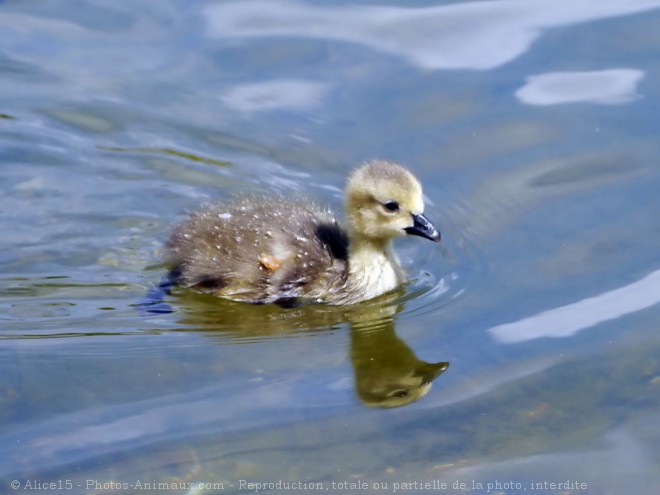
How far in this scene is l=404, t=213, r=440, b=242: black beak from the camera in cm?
543

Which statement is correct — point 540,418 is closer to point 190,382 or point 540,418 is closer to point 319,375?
point 319,375

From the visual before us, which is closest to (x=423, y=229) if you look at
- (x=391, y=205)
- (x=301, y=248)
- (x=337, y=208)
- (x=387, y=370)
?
(x=391, y=205)

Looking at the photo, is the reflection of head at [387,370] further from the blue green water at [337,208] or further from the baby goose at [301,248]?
the baby goose at [301,248]

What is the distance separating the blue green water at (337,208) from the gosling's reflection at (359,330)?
0.8 inches

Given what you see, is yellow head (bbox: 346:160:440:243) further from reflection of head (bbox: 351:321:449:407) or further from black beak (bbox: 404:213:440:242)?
reflection of head (bbox: 351:321:449:407)

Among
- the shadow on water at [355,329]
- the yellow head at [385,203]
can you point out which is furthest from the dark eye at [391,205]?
the shadow on water at [355,329]

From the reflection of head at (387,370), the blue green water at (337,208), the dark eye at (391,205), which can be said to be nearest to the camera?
the blue green water at (337,208)

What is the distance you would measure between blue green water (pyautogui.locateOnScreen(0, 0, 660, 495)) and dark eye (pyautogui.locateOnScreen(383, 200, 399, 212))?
43 centimetres

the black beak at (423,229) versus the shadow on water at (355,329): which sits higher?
the black beak at (423,229)

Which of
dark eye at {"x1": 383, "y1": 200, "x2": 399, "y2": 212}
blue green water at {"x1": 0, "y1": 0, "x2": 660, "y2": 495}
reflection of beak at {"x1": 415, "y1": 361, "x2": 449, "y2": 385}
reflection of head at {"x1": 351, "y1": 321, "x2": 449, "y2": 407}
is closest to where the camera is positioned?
blue green water at {"x1": 0, "y1": 0, "x2": 660, "y2": 495}

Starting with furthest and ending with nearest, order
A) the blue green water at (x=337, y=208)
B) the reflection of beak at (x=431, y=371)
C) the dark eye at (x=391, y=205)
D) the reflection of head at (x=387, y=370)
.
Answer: the dark eye at (x=391, y=205)
the reflection of beak at (x=431, y=371)
the reflection of head at (x=387, y=370)
the blue green water at (x=337, y=208)

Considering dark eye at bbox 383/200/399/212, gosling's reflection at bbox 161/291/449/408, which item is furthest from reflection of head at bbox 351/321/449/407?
dark eye at bbox 383/200/399/212

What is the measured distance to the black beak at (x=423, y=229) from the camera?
5430 mm

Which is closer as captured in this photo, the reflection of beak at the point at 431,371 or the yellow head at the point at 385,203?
the reflection of beak at the point at 431,371
